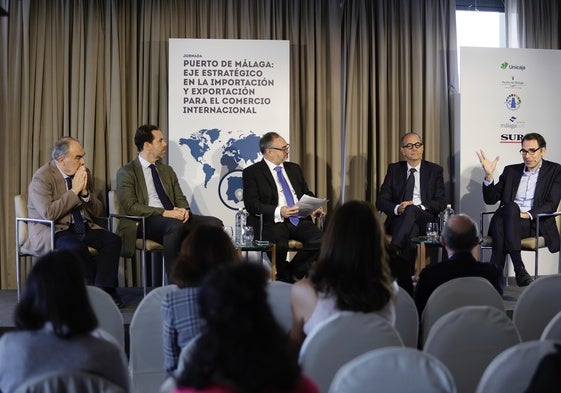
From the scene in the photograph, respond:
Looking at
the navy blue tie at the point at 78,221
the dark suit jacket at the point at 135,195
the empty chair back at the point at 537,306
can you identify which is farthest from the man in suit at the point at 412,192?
the empty chair back at the point at 537,306

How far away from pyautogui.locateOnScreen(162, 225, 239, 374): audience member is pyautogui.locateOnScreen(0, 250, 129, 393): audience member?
1.44 ft

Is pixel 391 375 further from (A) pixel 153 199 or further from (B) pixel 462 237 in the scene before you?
(A) pixel 153 199

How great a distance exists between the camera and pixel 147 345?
120 inches

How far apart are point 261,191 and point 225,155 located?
609 millimetres

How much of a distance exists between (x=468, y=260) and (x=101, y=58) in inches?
168

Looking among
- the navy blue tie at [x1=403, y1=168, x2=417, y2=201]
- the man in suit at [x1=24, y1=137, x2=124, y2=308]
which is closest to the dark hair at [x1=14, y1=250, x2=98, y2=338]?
the man in suit at [x1=24, y1=137, x2=124, y2=308]

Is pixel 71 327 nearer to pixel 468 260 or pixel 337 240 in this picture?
pixel 337 240

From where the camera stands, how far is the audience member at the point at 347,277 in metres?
2.61

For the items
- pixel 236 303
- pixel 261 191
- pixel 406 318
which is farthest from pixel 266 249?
pixel 236 303

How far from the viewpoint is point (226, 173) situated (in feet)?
21.6

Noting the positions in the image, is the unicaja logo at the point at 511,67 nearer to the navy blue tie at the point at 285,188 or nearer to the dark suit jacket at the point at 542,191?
the dark suit jacket at the point at 542,191

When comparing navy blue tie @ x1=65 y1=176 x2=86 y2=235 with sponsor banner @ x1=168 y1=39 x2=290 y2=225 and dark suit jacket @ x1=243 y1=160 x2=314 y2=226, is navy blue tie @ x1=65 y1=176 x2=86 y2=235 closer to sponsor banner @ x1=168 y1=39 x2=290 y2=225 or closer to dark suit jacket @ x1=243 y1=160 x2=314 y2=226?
sponsor banner @ x1=168 y1=39 x2=290 y2=225

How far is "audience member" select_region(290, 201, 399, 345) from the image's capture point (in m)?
2.61

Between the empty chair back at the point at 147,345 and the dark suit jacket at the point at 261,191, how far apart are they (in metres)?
3.02
